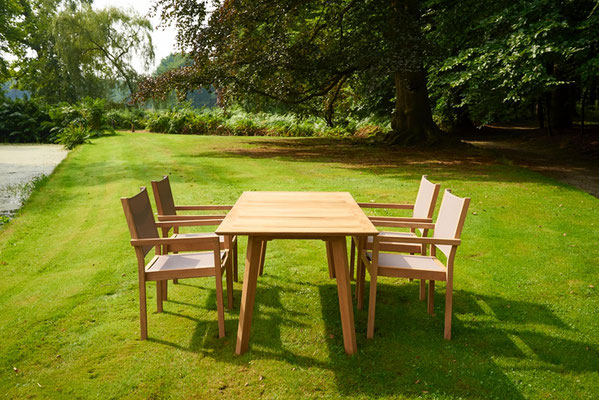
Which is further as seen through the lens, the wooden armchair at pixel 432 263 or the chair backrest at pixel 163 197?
the chair backrest at pixel 163 197

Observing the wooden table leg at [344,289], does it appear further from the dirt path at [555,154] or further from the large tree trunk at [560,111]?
the large tree trunk at [560,111]

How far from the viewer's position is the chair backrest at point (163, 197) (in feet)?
14.2

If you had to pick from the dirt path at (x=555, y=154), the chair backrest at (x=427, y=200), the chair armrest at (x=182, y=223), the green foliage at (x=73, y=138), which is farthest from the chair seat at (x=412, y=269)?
the green foliage at (x=73, y=138)

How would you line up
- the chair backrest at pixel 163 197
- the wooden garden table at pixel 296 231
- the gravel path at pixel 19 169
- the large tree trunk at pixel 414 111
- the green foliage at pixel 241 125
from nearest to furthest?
the wooden garden table at pixel 296 231
the chair backrest at pixel 163 197
the gravel path at pixel 19 169
the large tree trunk at pixel 414 111
the green foliage at pixel 241 125

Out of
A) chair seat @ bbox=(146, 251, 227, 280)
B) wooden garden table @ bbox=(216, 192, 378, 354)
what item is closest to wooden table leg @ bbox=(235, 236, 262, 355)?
wooden garden table @ bbox=(216, 192, 378, 354)

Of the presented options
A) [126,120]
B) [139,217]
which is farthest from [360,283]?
[126,120]

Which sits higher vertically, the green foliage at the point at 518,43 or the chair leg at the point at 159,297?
the green foliage at the point at 518,43

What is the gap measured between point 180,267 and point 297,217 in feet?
3.55

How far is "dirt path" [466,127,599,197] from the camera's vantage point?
11.9 m

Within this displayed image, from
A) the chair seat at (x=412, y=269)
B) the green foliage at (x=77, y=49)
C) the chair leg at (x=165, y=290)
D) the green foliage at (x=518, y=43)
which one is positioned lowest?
the chair leg at (x=165, y=290)

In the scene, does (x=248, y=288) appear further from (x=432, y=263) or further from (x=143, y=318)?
(x=432, y=263)

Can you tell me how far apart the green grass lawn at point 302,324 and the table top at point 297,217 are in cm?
100

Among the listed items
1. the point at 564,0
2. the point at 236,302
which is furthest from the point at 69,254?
the point at 564,0

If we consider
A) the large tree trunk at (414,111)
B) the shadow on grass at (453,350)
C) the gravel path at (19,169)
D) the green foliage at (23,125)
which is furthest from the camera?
the green foliage at (23,125)
